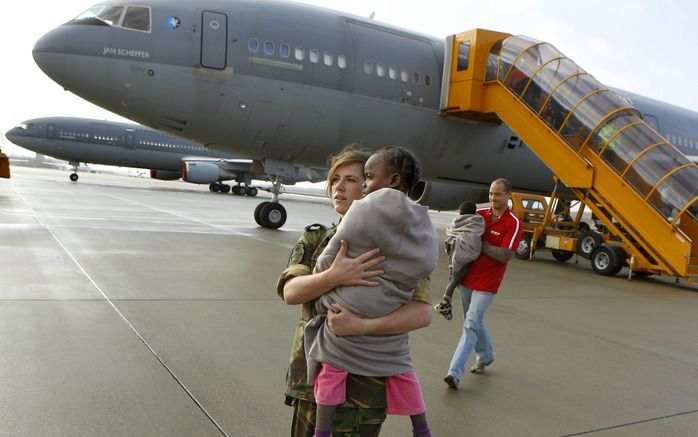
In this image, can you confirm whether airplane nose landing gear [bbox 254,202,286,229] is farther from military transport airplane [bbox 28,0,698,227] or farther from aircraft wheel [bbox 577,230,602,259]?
aircraft wheel [bbox 577,230,602,259]

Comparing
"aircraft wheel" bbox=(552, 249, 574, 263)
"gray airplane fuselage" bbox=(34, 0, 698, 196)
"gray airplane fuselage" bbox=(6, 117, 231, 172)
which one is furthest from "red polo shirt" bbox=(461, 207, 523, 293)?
"gray airplane fuselage" bbox=(6, 117, 231, 172)

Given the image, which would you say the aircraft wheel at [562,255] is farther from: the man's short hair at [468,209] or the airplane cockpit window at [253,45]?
the man's short hair at [468,209]

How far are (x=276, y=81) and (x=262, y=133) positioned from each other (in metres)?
0.99

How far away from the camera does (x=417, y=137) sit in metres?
10.9

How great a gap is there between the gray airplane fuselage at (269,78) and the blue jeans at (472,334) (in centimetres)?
688

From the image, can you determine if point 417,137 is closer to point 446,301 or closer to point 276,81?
point 276,81

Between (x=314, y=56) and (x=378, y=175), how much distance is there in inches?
338

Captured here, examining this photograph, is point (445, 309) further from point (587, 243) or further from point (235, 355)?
point (587, 243)

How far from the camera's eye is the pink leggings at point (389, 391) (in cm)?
171

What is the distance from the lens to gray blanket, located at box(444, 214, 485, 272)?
3439mm

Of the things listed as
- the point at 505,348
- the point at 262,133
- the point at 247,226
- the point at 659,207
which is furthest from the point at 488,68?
the point at 505,348

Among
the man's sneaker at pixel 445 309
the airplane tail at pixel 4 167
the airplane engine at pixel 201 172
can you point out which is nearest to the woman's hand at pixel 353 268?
the man's sneaker at pixel 445 309

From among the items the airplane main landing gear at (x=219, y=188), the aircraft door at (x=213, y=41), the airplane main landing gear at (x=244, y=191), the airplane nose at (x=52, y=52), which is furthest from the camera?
the airplane main landing gear at (x=219, y=188)

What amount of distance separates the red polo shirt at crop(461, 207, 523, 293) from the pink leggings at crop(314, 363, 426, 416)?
1.75 m
